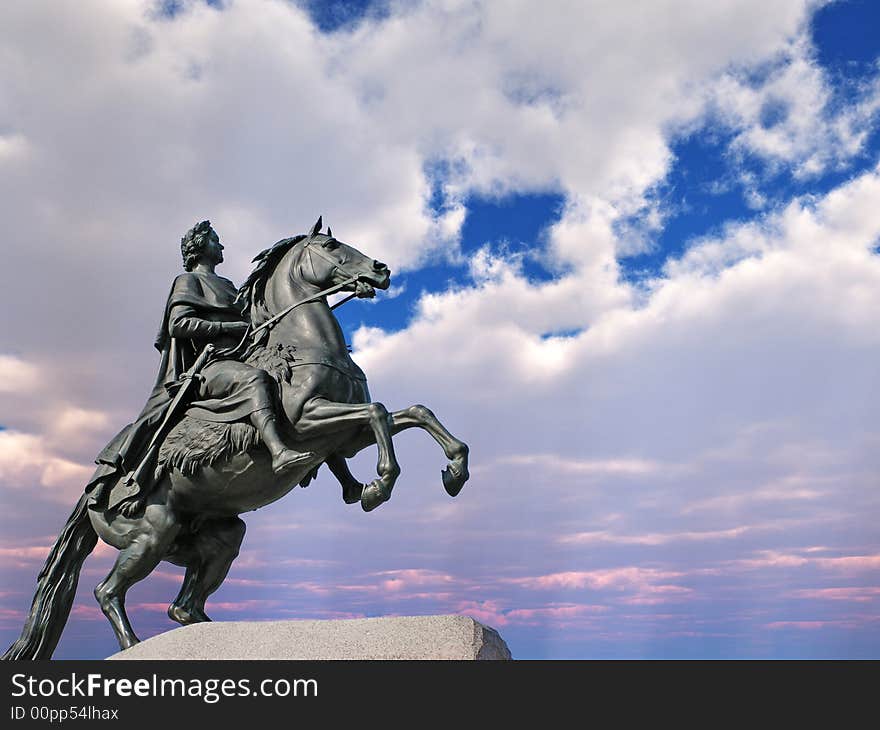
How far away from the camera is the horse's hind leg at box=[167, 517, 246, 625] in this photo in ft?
26.4

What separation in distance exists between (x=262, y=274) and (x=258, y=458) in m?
1.65

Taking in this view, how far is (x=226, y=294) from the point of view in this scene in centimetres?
830

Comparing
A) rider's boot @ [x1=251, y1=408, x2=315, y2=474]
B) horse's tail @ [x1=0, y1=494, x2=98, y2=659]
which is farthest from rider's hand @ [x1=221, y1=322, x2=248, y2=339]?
horse's tail @ [x1=0, y1=494, x2=98, y2=659]

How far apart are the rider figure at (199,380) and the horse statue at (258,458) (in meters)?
0.12

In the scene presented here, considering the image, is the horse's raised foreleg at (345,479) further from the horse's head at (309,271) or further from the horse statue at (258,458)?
the horse's head at (309,271)

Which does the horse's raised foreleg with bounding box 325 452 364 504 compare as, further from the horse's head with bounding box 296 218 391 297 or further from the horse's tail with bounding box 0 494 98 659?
the horse's tail with bounding box 0 494 98 659

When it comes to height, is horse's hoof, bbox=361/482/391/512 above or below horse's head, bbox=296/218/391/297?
below

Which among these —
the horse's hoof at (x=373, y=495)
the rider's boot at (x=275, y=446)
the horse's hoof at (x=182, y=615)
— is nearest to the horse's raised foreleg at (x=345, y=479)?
the rider's boot at (x=275, y=446)

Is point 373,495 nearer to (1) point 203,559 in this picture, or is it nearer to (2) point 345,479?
(2) point 345,479

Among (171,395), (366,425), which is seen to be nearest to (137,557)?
(171,395)

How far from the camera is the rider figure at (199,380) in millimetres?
7152
